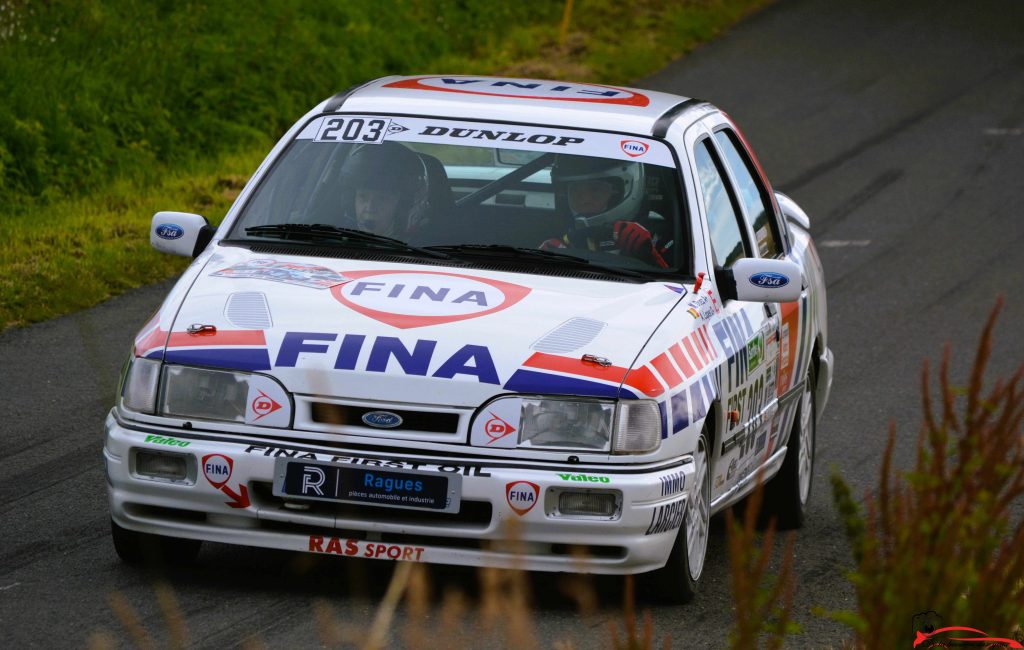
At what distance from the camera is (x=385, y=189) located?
22.3 ft

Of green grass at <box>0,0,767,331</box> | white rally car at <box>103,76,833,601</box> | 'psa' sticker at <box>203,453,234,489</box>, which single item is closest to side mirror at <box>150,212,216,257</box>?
white rally car at <box>103,76,833,601</box>

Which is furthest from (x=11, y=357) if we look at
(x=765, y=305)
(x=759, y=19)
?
(x=759, y=19)

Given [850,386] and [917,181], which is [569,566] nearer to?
[850,386]

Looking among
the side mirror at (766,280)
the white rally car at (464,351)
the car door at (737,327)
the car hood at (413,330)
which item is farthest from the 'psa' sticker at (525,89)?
the car hood at (413,330)

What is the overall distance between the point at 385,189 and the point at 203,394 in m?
1.52

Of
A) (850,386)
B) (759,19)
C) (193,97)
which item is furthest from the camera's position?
(759,19)

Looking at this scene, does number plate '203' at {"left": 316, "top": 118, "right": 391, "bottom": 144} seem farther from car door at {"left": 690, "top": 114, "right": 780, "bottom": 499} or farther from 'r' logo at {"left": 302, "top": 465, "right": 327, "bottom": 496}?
'r' logo at {"left": 302, "top": 465, "right": 327, "bottom": 496}

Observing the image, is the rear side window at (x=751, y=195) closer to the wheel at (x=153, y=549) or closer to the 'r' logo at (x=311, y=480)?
the 'r' logo at (x=311, y=480)

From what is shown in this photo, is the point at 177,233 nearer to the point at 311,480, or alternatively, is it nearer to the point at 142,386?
the point at 142,386

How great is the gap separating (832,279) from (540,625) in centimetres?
835

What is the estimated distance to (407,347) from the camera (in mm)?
5527

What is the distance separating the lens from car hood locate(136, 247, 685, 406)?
5.46 m

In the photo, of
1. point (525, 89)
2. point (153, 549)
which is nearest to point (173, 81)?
point (525, 89)

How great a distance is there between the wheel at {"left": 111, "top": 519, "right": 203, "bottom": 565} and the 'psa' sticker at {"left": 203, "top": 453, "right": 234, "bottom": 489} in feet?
1.74
